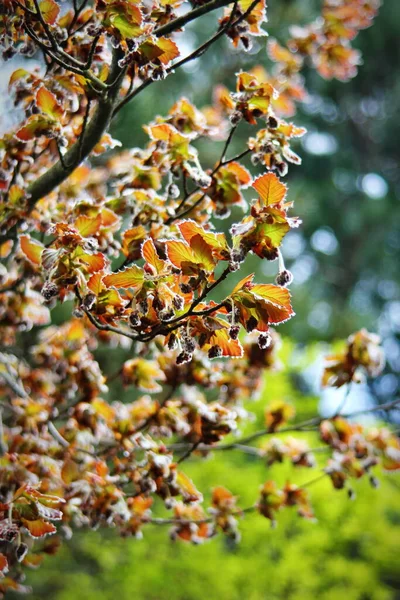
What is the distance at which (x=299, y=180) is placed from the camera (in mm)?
8328

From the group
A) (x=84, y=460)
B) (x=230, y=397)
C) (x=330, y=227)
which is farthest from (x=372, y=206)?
(x=84, y=460)

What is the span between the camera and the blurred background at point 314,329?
302 cm

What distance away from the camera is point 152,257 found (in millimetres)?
925

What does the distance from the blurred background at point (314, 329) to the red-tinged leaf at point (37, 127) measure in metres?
0.89

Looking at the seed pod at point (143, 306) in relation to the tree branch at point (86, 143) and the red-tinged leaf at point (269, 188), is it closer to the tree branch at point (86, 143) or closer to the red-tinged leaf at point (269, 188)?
the red-tinged leaf at point (269, 188)

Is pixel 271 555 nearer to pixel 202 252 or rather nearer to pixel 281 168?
pixel 281 168

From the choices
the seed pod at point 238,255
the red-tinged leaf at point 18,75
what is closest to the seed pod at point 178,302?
the seed pod at point 238,255

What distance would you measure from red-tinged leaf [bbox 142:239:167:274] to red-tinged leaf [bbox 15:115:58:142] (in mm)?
446

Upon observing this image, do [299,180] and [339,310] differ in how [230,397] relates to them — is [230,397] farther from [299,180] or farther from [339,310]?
[299,180]

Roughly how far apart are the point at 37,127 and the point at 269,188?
596mm

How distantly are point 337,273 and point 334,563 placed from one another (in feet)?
19.6

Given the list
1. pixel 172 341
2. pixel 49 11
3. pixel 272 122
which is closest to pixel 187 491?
pixel 172 341

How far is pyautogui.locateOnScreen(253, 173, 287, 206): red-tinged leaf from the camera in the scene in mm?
847

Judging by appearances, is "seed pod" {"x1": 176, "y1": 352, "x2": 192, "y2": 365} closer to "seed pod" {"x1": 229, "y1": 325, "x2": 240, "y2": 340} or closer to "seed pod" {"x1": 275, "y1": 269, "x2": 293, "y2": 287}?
"seed pod" {"x1": 229, "y1": 325, "x2": 240, "y2": 340}
